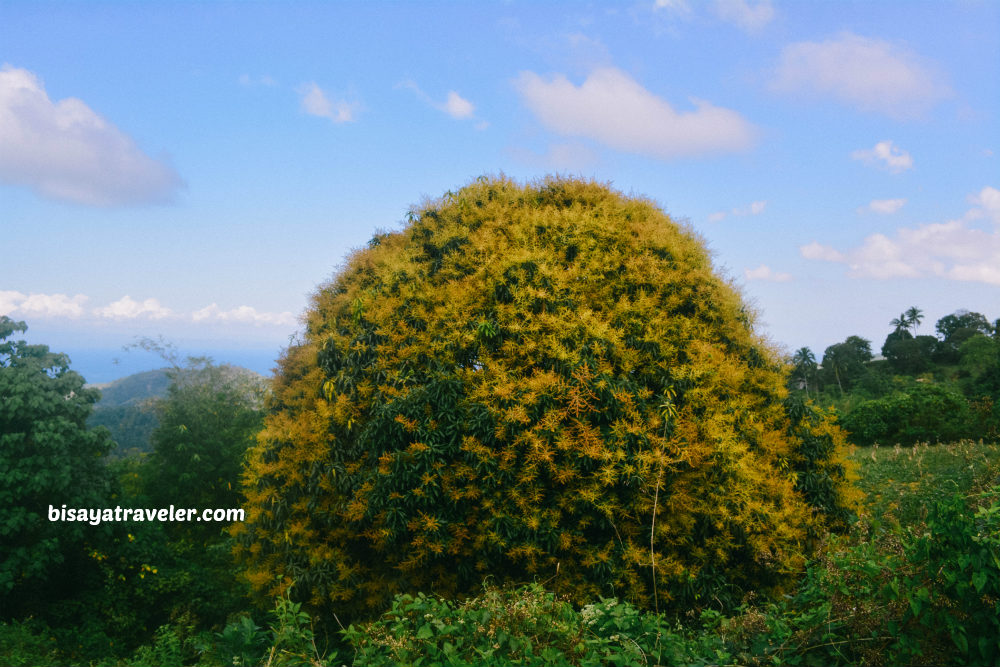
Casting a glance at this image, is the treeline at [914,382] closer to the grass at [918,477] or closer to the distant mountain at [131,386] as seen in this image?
the grass at [918,477]

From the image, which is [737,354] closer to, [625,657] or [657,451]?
[657,451]

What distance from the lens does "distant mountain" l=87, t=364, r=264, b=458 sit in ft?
63.0

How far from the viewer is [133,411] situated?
1602 inches

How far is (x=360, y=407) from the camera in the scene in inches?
259

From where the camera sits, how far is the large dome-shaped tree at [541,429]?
555cm

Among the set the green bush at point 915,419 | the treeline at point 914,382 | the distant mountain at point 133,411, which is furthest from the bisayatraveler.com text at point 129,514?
the green bush at point 915,419

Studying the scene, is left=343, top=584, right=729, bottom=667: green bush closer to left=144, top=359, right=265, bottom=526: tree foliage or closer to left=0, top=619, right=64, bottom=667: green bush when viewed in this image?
left=0, top=619, right=64, bottom=667: green bush

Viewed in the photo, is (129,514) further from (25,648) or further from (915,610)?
(915,610)

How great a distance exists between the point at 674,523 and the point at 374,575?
3385 mm

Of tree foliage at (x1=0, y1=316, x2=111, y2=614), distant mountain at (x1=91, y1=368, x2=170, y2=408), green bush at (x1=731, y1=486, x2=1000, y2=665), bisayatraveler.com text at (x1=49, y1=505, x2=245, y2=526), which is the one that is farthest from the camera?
distant mountain at (x1=91, y1=368, x2=170, y2=408)

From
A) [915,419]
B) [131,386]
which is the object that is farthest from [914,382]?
[131,386]

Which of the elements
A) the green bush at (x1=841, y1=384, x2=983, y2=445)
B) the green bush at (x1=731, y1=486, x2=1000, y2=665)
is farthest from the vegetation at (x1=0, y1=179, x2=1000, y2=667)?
the green bush at (x1=841, y1=384, x2=983, y2=445)

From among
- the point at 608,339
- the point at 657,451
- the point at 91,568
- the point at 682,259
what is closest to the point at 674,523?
the point at 657,451

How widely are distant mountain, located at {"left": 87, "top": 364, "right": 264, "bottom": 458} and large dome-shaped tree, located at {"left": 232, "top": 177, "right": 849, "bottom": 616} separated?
5.82m
